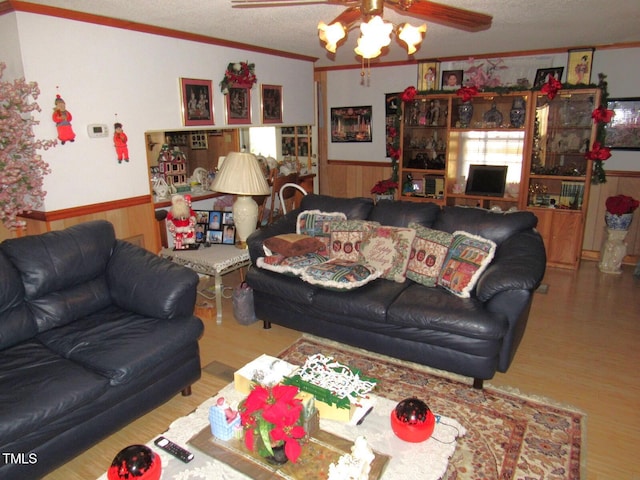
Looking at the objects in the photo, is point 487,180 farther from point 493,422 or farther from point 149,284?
point 149,284

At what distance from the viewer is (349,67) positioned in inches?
250

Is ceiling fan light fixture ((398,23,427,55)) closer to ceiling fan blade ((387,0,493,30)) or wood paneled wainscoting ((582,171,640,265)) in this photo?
ceiling fan blade ((387,0,493,30))

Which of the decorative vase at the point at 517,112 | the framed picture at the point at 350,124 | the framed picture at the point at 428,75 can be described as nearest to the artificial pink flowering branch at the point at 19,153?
the framed picture at the point at 428,75

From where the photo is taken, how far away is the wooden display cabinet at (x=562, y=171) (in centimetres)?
484

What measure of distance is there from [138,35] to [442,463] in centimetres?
386

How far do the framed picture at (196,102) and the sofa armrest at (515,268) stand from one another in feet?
9.78

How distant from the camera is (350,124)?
6.57 m

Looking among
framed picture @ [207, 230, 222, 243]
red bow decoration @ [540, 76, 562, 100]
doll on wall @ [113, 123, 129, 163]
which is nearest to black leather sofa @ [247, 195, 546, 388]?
framed picture @ [207, 230, 222, 243]

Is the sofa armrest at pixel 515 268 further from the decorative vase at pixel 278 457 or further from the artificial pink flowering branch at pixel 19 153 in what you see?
the artificial pink flowering branch at pixel 19 153

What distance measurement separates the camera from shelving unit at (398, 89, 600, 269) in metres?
4.88

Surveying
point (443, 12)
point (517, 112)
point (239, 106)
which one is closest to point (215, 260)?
point (239, 106)

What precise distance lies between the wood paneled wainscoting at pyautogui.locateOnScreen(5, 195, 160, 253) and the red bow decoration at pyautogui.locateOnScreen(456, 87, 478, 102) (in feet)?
11.3

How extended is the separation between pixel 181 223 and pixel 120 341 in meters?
1.61

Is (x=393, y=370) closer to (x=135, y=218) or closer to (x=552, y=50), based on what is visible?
(x=135, y=218)
